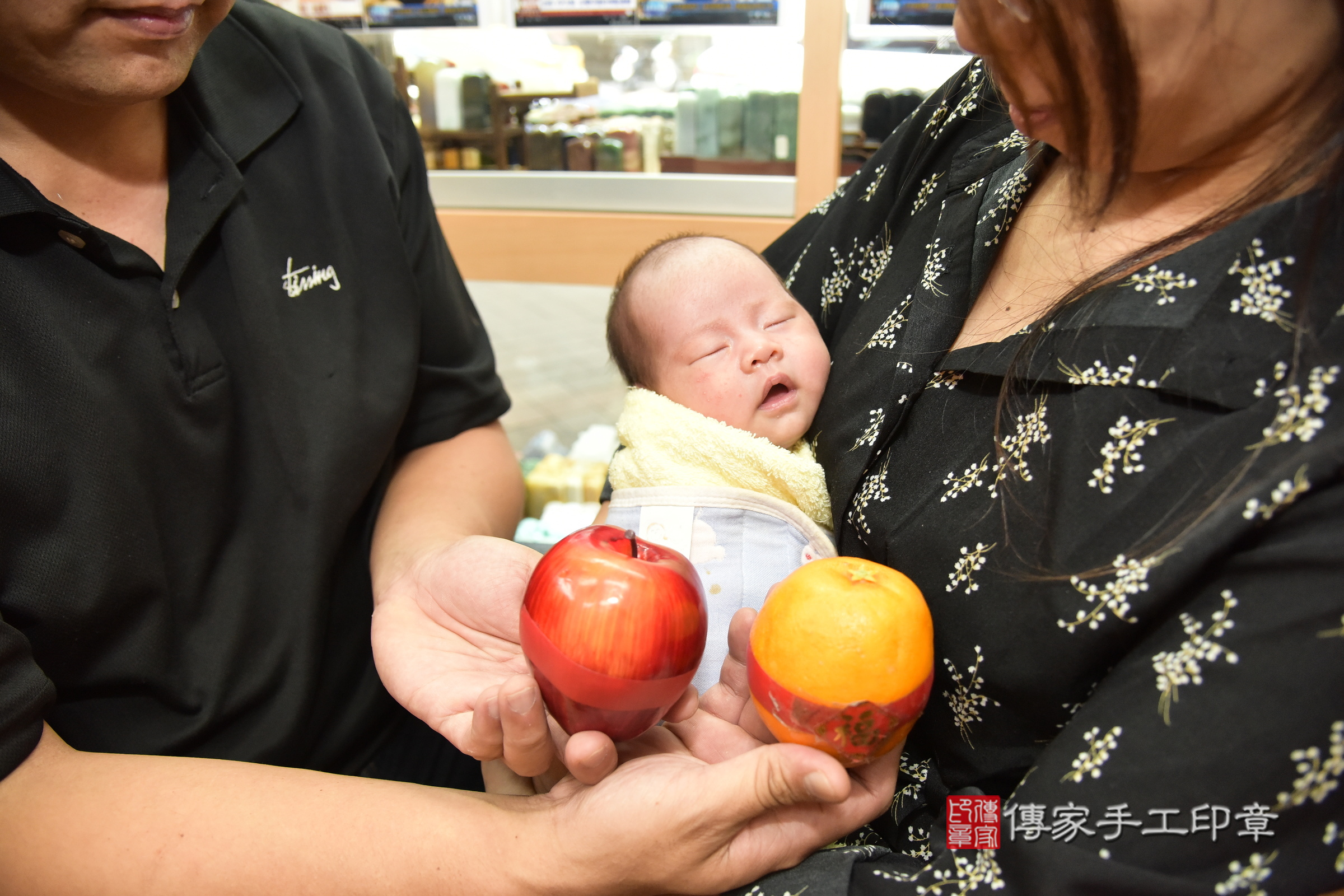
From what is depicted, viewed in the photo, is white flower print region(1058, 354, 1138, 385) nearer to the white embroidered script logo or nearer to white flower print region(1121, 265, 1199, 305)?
white flower print region(1121, 265, 1199, 305)

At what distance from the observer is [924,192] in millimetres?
1150

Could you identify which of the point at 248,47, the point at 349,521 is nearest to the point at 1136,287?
the point at 349,521

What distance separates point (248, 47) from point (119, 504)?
0.72 m

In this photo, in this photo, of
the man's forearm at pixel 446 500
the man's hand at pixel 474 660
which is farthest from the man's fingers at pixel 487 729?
the man's forearm at pixel 446 500

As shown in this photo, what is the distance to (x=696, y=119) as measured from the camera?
2.66 metres

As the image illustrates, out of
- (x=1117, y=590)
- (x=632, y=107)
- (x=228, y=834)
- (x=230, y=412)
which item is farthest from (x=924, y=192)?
(x=632, y=107)

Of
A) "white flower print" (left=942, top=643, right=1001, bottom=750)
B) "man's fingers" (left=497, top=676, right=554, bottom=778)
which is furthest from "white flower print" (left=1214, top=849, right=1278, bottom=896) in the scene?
"man's fingers" (left=497, top=676, right=554, bottom=778)

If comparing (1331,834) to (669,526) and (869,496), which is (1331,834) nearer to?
(869,496)

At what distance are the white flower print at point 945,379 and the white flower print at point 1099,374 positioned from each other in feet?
0.45

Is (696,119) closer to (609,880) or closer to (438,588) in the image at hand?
(438,588)

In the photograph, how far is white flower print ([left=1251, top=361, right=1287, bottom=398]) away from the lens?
2.22 ft

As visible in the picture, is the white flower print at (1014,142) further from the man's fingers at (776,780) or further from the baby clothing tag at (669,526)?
the man's fingers at (776,780)

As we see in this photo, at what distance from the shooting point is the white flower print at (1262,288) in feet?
2.30

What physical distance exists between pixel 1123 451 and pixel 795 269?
0.71 metres
